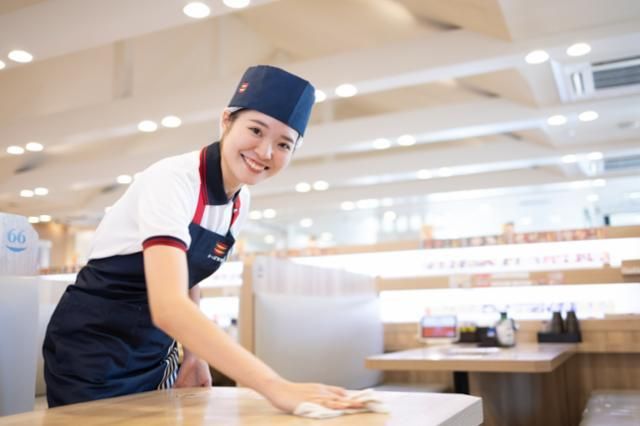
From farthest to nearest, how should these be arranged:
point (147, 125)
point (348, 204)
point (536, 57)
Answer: point (348, 204) < point (147, 125) < point (536, 57)

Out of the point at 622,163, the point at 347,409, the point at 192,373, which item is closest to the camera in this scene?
the point at 347,409

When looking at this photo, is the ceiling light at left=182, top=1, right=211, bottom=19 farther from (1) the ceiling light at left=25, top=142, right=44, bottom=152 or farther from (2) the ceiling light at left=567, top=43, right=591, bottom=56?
(1) the ceiling light at left=25, top=142, right=44, bottom=152

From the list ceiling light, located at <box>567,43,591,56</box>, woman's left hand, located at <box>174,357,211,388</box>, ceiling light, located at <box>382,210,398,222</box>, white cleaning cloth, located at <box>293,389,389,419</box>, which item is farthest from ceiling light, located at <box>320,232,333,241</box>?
white cleaning cloth, located at <box>293,389,389,419</box>

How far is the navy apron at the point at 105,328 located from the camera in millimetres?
1122

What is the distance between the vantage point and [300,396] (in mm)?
808

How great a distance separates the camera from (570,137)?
692 centimetres

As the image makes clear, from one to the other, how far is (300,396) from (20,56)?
198 inches

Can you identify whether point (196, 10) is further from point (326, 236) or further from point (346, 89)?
point (326, 236)

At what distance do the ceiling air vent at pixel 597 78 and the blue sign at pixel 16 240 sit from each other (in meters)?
4.59

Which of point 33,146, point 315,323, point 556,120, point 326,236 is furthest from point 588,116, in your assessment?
point 326,236

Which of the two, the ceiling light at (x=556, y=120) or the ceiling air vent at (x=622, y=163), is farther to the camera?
the ceiling air vent at (x=622, y=163)

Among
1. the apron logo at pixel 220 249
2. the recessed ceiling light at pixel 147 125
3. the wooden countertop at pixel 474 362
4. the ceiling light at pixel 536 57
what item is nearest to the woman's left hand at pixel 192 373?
the apron logo at pixel 220 249

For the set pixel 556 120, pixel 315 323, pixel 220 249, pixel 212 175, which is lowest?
pixel 315 323

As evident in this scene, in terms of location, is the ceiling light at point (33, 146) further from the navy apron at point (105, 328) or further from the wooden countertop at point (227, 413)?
the wooden countertop at point (227, 413)
